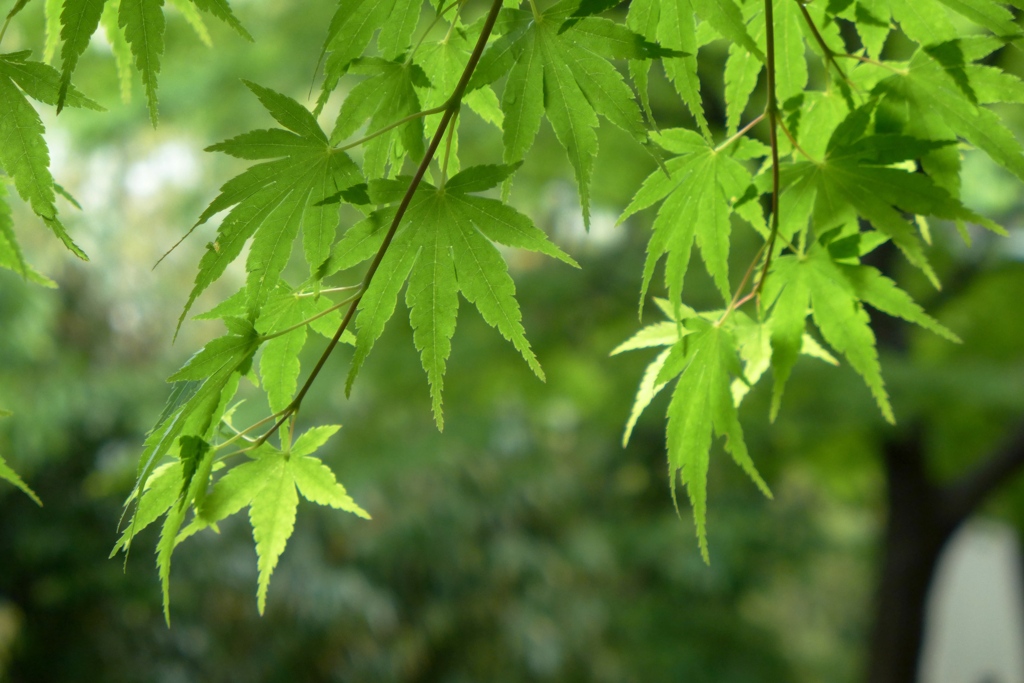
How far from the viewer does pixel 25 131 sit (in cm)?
62

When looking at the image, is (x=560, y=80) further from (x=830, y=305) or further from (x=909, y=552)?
(x=909, y=552)

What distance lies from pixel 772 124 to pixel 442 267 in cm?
29

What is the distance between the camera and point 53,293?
16.3 ft

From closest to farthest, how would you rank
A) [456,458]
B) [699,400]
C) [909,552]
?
[699,400]
[909,552]
[456,458]

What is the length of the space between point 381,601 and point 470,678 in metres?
0.84

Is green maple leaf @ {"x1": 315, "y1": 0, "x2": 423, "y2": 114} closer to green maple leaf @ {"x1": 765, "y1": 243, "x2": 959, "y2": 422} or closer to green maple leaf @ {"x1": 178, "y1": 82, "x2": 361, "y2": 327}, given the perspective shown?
green maple leaf @ {"x1": 178, "y1": 82, "x2": 361, "y2": 327}

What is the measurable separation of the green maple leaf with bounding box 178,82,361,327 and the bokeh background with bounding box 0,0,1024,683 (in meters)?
2.88

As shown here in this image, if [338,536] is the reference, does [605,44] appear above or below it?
above

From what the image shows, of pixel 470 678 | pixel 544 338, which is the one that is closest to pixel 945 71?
pixel 544 338

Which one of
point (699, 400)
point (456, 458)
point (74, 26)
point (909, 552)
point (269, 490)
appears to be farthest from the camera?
point (456, 458)

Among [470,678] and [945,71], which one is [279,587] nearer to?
[470,678]

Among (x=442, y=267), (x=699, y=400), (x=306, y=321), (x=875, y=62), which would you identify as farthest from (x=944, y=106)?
(x=306, y=321)

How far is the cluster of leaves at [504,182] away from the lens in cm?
59

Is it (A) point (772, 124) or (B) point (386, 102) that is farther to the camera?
(A) point (772, 124)
